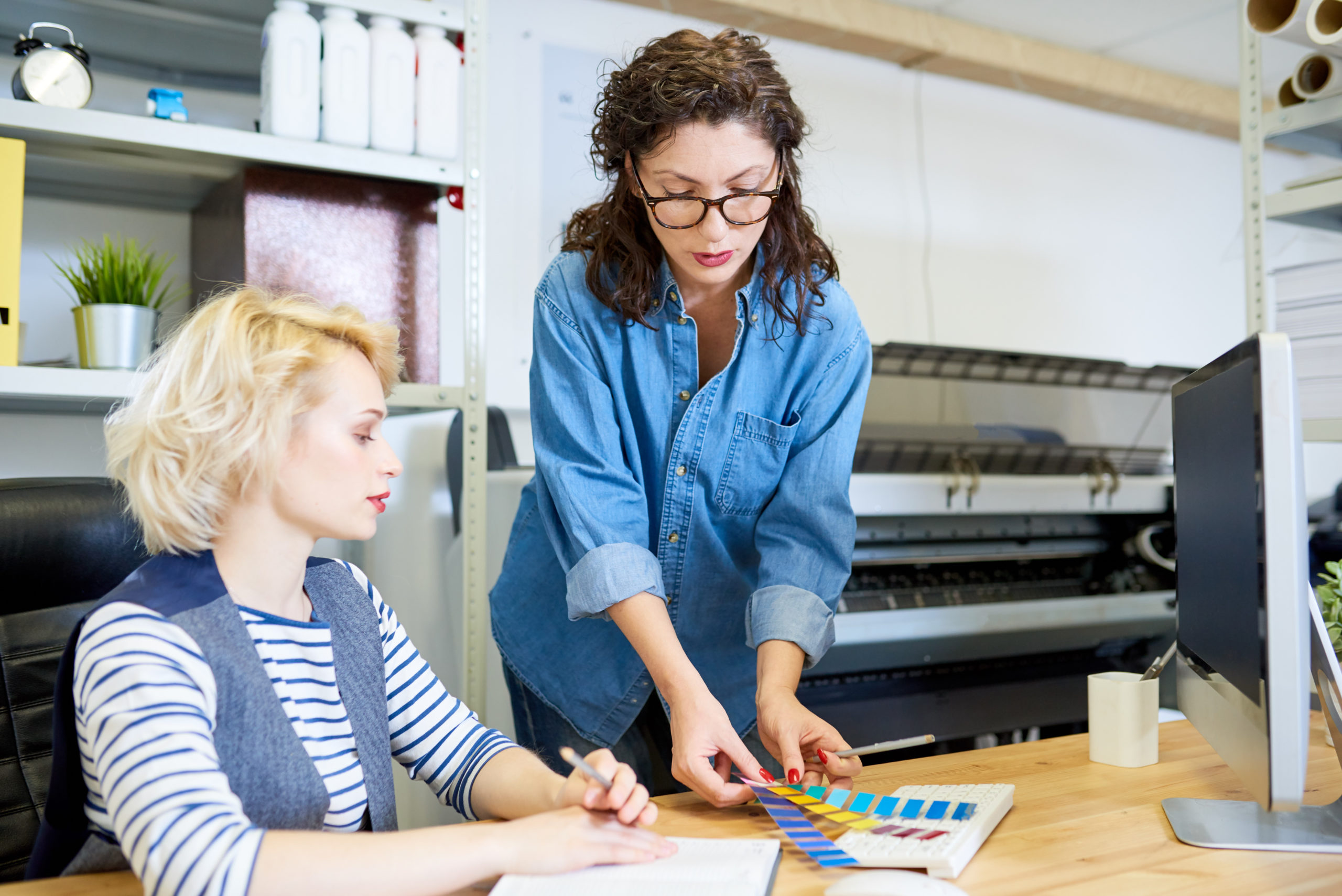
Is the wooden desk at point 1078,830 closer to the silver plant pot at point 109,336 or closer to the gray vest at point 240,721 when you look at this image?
the gray vest at point 240,721

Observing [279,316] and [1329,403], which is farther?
[1329,403]

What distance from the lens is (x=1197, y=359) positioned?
3492 mm

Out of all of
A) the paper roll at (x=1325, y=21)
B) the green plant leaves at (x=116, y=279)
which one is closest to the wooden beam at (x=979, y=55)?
the paper roll at (x=1325, y=21)

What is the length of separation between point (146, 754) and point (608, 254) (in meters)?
0.76

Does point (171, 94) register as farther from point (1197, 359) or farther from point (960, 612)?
point (1197, 359)

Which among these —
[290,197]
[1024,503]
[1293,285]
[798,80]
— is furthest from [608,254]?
[798,80]

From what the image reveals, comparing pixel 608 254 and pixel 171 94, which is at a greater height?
pixel 171 94

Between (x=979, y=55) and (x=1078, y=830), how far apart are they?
2445 millimetres

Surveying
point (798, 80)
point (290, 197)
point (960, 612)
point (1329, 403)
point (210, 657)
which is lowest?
point (960, 612)

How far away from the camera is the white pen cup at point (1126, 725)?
Answer: 1.11 meters

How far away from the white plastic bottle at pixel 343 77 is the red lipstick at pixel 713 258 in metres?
0.69

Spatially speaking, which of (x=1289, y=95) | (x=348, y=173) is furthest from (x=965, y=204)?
(x=348, y=173)

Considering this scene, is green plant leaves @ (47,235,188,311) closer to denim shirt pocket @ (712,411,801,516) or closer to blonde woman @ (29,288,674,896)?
blonde woman @ (29,288,674,896)

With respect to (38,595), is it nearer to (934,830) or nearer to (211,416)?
(211,416)
